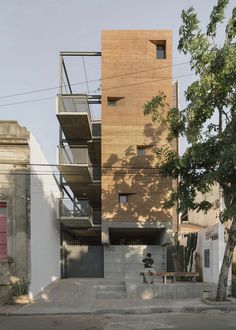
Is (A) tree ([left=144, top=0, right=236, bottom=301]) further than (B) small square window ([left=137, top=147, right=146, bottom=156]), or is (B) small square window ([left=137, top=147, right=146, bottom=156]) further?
(B) small square window ([left=137, top=147, right=146, bottom=156])

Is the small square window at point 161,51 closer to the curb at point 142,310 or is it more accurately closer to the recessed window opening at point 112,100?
the recessed window opening at point 112,100

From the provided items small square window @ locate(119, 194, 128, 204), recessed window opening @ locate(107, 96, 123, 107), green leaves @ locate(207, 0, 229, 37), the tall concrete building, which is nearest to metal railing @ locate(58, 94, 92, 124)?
the tall concrete building

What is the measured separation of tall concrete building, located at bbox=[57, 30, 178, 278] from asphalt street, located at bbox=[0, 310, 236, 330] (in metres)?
13.4

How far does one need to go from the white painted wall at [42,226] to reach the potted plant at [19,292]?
854 millimetres

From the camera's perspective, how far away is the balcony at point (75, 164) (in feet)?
90.9

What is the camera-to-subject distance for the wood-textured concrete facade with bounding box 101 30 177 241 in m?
28.0

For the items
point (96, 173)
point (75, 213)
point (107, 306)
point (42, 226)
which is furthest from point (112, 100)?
point (107, 306)

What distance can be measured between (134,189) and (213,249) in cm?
868

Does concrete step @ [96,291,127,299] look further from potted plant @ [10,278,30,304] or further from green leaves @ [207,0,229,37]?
green leaves @ [207,0,229,37]

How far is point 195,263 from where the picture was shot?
23875 mm

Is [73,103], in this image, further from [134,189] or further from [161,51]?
[161,51]

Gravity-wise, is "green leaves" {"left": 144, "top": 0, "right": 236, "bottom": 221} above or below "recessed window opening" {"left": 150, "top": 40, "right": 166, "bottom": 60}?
below

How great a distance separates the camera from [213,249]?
20125 millimetres

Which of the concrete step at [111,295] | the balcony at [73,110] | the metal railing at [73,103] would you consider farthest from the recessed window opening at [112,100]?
the concrete step at [111,295]
